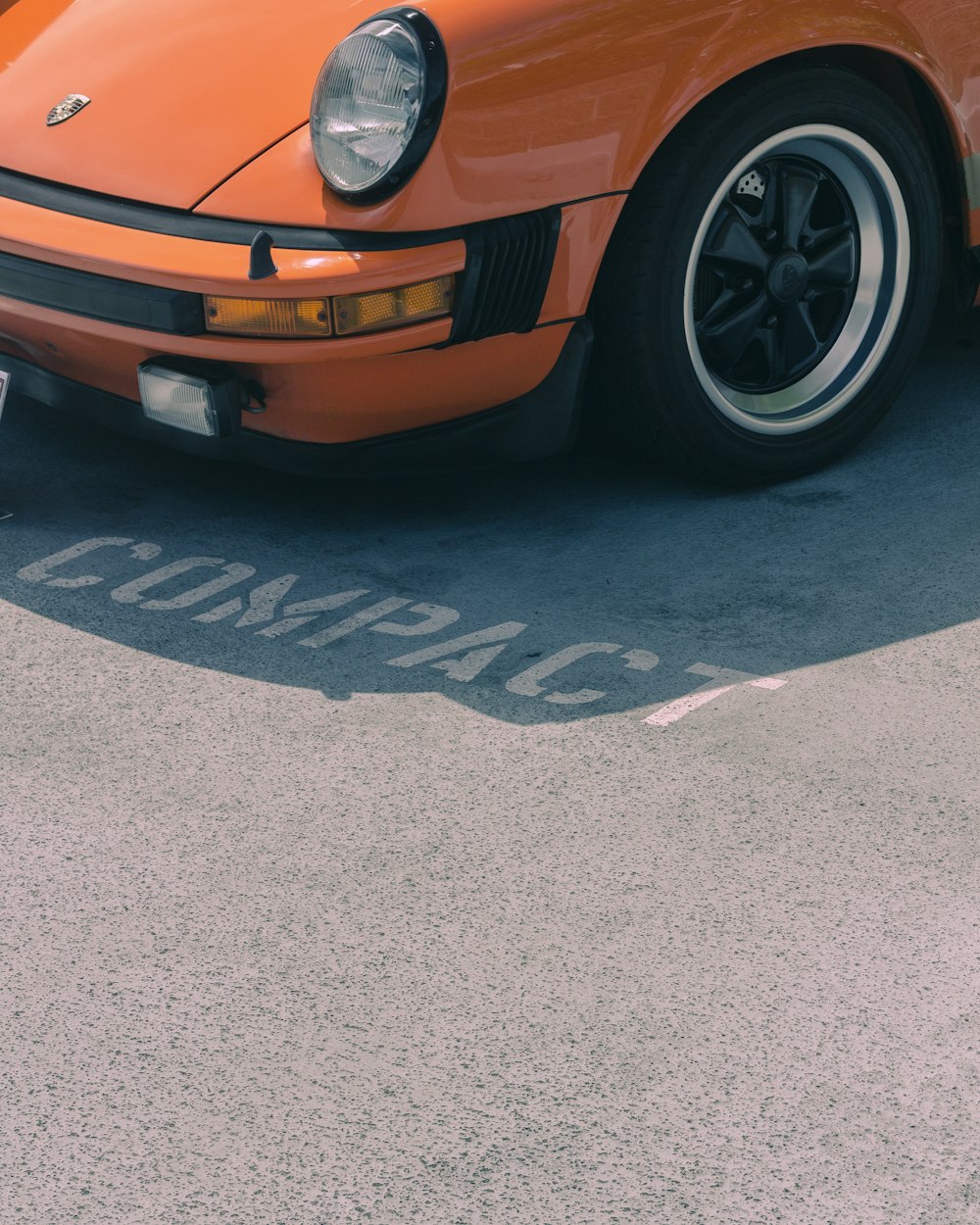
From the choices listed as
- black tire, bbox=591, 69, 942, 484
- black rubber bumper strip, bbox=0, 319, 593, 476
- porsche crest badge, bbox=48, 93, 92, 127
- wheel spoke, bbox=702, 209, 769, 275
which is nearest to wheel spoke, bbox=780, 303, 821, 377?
black tire, bbox=591, 69, 942, 484

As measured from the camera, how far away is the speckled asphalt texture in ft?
5.62

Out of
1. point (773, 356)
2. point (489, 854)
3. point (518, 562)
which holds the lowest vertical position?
point (489, 854)

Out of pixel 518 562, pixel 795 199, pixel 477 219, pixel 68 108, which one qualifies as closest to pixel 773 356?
pixel 795 199

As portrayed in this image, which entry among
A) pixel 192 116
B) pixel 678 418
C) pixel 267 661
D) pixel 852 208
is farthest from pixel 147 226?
pixel 852 208

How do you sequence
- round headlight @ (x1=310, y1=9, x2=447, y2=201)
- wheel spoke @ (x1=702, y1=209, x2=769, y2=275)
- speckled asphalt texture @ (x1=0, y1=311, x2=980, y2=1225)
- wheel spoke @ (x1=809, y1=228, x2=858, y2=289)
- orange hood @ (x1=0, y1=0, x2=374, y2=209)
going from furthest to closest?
wheel spoke @ (x1=809, y1=228, x2=858, y2=289) → wheel spoke @ (x1=702, y1=209, x2=769, y2=275) → orange hood @ (x1=0, y1=0, x2=374, y2=209) → round headlight @ (x1=310, y1=9, x2=447, y2=201) → speckled asphalt texture @ (x1=0, y1=311, x2=980, y2=1225)

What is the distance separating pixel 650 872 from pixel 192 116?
1561mm

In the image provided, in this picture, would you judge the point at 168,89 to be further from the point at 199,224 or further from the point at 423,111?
the point at 423,111

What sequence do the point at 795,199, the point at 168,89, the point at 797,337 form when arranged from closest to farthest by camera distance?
the point at 168,89 < the point at 795,199 < the point at 797,337

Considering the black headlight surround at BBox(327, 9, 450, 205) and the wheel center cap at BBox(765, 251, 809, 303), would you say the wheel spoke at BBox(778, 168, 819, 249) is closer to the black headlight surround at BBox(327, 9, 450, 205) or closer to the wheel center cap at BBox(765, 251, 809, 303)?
the wheel center cap at BBox(765, 251, 809, 303)

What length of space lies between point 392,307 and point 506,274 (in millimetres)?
214

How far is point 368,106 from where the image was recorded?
Result: 8.70 feet

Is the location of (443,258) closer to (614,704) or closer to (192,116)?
(192,116)

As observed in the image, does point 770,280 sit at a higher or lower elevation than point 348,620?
higher

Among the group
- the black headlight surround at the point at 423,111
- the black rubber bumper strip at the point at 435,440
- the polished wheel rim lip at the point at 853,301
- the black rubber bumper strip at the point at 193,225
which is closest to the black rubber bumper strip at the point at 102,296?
the black rubber bumper strip at the point at 193,225
